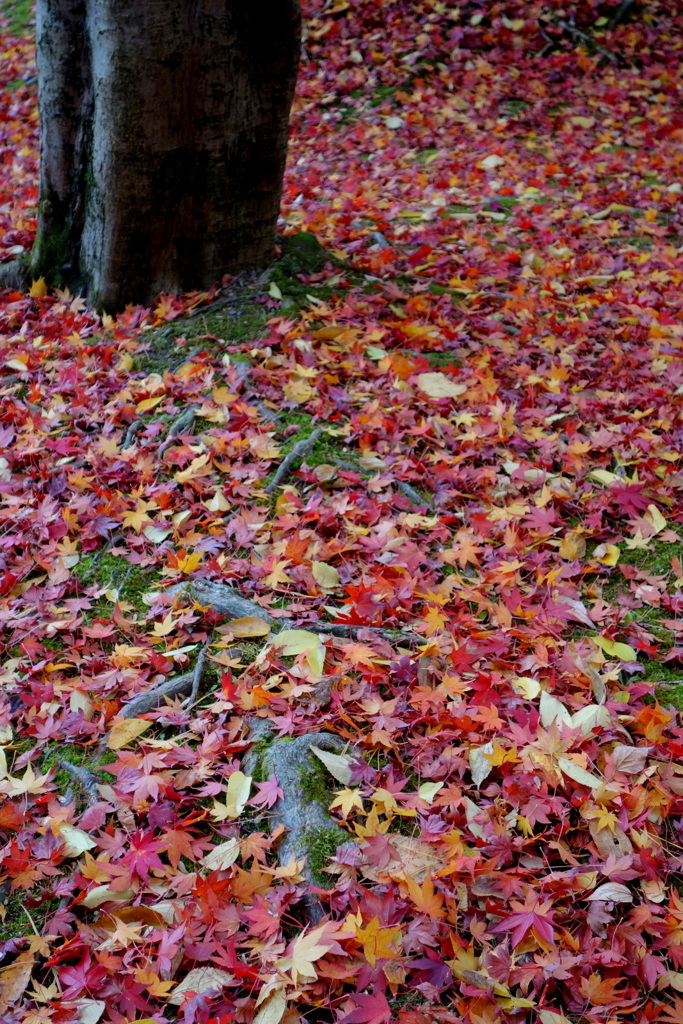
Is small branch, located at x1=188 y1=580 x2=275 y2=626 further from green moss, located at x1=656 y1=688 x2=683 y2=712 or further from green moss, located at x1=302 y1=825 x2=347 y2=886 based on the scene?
green moss, located at x1=656 y1=688 x2=683 y2=712

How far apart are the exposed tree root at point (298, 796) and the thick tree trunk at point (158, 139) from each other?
2966mm

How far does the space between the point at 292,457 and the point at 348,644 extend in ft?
3.54

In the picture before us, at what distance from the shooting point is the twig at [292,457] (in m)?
3.15

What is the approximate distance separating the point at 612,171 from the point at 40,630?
638 centimetres

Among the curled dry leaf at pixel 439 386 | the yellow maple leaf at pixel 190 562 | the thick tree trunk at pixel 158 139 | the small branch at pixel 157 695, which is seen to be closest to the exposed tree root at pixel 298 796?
the small branch at pixel 157 695

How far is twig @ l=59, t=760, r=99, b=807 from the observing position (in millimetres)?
2115

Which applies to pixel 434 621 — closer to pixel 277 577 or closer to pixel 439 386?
pixel 277 577

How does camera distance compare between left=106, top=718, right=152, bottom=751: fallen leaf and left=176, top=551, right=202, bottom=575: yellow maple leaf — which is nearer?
left=106, top=718, right=152, bottom=751: fallen leaf

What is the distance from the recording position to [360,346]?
13.2ft

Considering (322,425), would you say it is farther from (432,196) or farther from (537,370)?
(432,196)

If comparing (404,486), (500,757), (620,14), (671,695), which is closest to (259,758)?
(500,757)

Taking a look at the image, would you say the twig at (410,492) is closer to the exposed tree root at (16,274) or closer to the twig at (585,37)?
the exposed tree root at (16,274)

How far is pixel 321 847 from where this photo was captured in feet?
6.35

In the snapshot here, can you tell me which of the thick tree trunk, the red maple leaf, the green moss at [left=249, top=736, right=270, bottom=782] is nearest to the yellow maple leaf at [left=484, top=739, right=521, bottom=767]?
the red maple leaf
